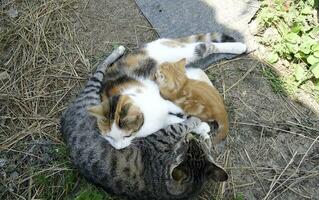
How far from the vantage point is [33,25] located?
3.97m

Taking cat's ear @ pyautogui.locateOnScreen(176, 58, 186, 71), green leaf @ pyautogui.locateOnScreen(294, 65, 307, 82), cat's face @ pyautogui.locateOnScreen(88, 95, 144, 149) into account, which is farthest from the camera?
green leaf @ pyautogui.locateOnScreen(294, 65, 307, 82)

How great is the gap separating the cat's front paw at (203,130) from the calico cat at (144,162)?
1.4 inches

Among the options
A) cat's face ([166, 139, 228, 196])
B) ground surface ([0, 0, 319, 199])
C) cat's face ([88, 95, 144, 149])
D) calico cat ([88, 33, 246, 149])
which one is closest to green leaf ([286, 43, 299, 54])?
ground surface ([0, 0, 319, 199])

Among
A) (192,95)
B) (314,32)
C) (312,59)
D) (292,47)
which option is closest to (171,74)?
(192,95)

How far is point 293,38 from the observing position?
3691mm

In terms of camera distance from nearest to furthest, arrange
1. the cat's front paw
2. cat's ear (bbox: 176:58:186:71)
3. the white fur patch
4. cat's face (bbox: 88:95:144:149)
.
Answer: cat's face (bbox: 88:95:144:149), the cat's front paw, cat's ear (bbox: 176:58:186:71), the white fur patch

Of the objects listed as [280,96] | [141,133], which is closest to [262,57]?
[280,96]

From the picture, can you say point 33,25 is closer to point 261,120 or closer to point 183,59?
point 183,59

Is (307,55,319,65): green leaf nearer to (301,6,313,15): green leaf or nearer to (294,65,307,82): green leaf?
(294,65,307,82): green leaf

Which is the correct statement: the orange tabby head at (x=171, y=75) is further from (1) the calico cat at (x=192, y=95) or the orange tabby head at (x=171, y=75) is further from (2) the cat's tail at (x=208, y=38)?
(2) the cat's tail at (x=208, y=38)

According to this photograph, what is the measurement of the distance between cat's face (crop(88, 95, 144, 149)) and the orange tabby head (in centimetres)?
32

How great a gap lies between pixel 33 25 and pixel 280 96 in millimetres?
2091

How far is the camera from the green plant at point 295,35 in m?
3.63

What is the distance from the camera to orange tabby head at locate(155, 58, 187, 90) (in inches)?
132
